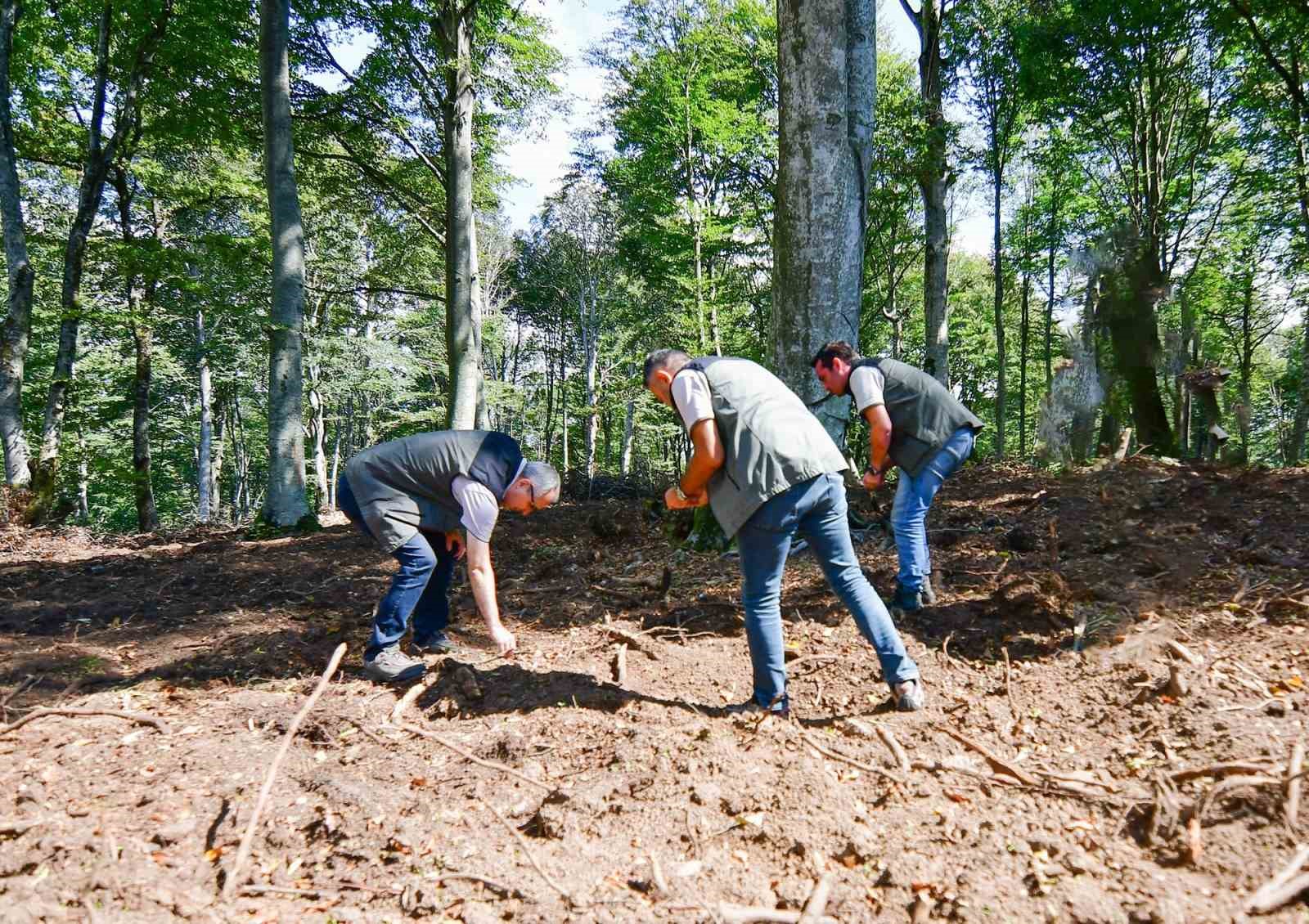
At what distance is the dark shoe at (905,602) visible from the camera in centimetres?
421

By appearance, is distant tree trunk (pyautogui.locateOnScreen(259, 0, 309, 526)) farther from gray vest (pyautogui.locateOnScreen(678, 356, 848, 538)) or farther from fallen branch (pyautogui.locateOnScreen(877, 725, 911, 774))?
fallen branch (pyautogui.locateOnScreen(877, 725, 911, 774))

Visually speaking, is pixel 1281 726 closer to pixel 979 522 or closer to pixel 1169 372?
pixel 979 522

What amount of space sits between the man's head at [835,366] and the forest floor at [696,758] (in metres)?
1.45

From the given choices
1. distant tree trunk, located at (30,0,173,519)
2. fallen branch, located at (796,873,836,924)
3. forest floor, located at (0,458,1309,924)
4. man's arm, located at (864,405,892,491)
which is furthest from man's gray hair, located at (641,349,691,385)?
distant tree trunk, located at (30,0,173,519)

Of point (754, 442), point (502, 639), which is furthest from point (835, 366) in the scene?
point (502, 639)

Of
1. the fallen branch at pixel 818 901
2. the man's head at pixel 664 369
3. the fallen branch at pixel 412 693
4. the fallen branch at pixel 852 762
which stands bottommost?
the fallen branch at pixel 818 901

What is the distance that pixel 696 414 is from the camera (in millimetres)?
2969

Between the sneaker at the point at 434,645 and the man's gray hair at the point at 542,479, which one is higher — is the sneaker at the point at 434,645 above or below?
below

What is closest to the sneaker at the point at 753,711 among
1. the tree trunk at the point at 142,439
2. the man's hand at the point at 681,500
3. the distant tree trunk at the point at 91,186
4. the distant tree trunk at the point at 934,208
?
the man's hand at the point at 681,500

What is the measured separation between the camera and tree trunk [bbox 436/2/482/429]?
10.3 m

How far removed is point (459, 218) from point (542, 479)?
330 inches

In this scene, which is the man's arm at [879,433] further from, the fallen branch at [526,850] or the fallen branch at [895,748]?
the fallen branch at [526,850]

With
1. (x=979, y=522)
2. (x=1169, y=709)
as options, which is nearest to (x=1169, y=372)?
(x=979, y=522)

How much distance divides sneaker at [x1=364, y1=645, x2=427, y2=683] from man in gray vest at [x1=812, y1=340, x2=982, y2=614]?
2857 mm
